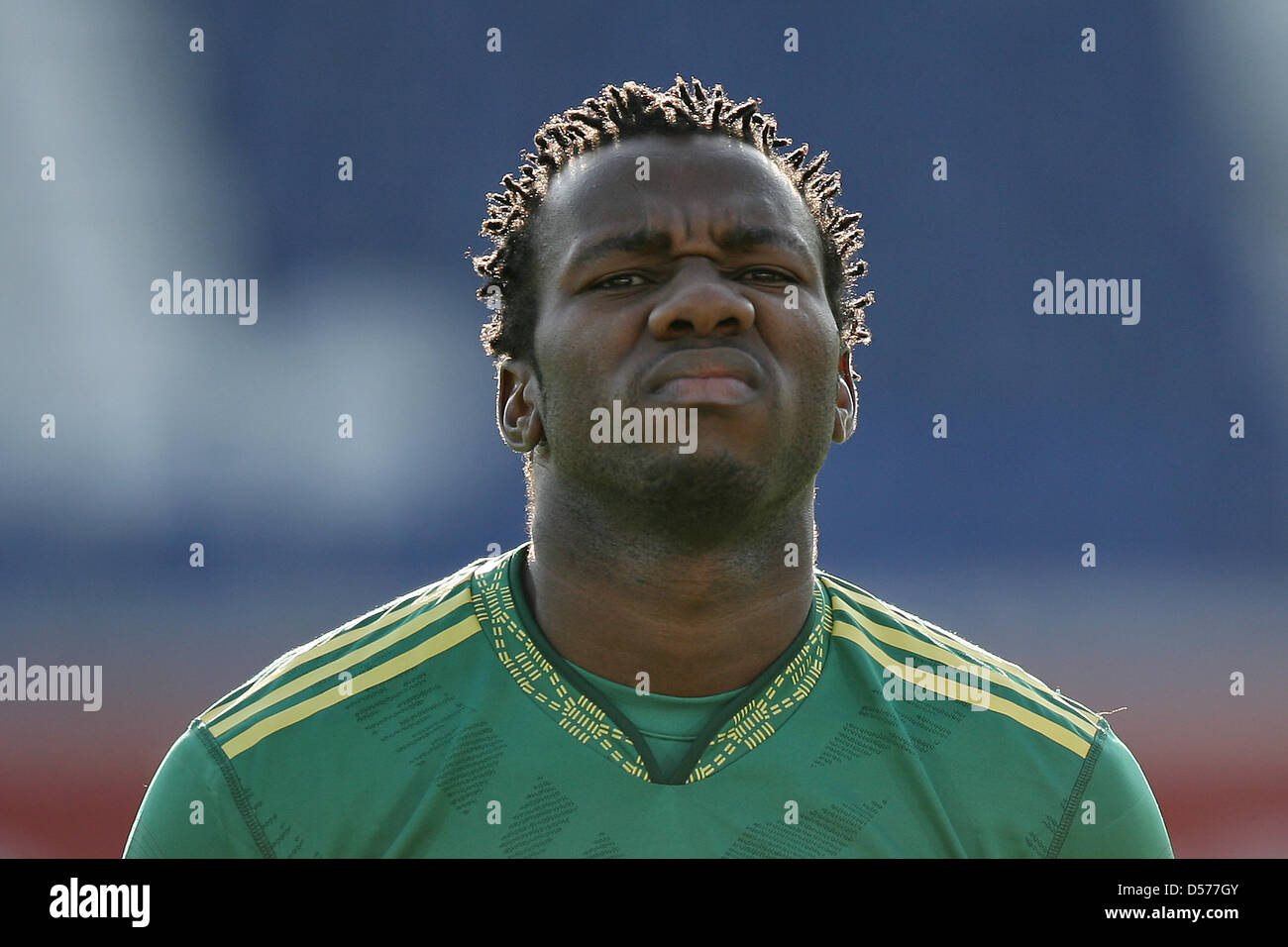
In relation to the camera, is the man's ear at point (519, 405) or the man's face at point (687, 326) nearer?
the man's face at point (687, 326)

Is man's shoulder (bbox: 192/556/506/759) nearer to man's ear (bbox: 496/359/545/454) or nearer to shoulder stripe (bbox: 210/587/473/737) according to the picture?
shoulder stripe (bbox: 210/587/473/737)

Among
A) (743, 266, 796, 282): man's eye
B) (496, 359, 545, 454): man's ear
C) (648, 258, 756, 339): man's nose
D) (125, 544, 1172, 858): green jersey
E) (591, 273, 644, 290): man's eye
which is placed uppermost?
(743, 266, 796, 282): man's eye

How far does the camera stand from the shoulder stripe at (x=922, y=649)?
3480 millimetres

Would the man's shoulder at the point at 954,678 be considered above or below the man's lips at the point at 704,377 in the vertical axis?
below

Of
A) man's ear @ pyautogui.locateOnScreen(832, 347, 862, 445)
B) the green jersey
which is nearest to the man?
the green jersey

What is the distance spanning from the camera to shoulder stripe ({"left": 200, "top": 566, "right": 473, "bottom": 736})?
342 centimetres

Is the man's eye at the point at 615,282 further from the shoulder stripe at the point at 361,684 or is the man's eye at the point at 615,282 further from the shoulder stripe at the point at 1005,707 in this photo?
the shoulder stripe at the point at 1005,707

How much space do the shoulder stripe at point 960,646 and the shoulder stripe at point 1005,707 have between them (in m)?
0.09

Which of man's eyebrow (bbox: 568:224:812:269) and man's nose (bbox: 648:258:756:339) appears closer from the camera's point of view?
man's nose (bbox: 648:258:756:339)

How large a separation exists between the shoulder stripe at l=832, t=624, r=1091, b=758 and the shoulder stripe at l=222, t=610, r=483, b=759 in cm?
105

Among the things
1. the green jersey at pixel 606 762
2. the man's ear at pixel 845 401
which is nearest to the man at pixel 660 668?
the green jersey at pixel 606 762

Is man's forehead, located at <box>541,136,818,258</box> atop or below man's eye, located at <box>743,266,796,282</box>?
atop

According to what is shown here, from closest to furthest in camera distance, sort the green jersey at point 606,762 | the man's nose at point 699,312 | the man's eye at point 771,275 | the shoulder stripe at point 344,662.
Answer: the green jersey at point 606,762
the man's nose at point 699,312
the shoulder stripe at point 344,662
the man's eye at point 771,275
